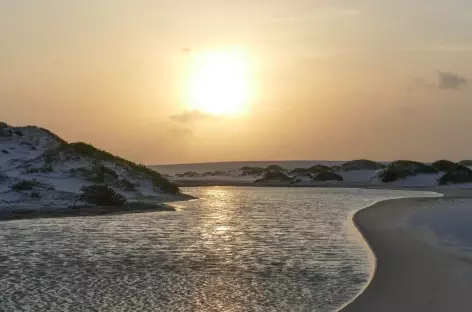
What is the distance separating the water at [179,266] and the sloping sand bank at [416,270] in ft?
1.91

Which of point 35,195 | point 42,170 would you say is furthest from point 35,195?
point 42,170

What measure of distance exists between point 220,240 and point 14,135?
3562 centimetres

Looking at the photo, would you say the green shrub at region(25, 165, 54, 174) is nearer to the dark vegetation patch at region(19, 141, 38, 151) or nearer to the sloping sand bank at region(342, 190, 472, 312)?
the dark vegetation patch at region(19, 141, 38, 151)

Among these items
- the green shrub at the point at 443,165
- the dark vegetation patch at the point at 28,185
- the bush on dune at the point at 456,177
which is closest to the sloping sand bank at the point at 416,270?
the dark vegetation patch at the point at 28,185

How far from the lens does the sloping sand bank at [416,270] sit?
12312 millimetres

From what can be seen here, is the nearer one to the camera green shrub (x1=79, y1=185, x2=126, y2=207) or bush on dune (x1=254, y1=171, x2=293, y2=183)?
green shrub (x1=79, y1=185, x2=126, y2=207)

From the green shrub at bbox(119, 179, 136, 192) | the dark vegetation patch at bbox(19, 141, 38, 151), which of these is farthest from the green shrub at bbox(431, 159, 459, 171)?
the dark vegetation patch at bbox(19, 141, 38, 151)

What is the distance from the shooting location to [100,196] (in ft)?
131

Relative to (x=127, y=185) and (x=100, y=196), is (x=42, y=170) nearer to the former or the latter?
(x=100, y=196)

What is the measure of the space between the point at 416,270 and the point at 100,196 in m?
27.6

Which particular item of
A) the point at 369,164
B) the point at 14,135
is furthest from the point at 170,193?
the point at 369,164

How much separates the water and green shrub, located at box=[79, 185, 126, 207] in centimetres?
1030

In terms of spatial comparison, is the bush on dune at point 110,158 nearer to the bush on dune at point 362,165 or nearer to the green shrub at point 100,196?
the green shrub at point 100,196

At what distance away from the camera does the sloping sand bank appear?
12312 mm
